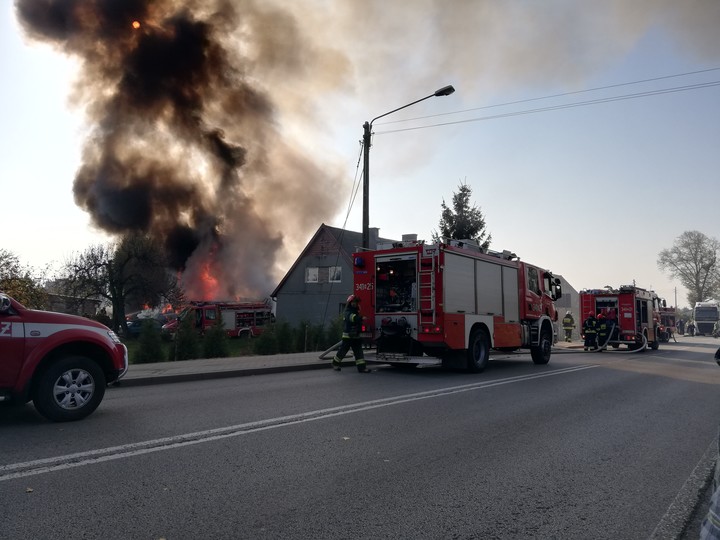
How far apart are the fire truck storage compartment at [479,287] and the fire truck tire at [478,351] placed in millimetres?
518

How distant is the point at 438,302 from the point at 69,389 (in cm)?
711

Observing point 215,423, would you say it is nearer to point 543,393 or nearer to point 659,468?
point 659,468

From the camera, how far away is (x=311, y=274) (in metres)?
35.9

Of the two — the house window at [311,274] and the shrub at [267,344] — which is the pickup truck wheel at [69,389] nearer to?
the shrub at [267,344]

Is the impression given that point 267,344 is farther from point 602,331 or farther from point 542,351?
point 602,331

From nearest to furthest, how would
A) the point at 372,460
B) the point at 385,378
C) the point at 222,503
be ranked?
the point at 222,503
the point at 372,460
the point at 385,378

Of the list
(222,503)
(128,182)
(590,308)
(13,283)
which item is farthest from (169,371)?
(128,182)

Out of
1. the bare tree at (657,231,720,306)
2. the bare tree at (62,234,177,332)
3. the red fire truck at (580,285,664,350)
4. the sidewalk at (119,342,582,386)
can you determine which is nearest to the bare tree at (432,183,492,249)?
the red fire truck at (580,285,664,350)

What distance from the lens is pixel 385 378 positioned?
35.7ft

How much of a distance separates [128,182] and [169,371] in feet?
107

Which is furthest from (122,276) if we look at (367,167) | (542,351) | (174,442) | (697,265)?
(697,265)

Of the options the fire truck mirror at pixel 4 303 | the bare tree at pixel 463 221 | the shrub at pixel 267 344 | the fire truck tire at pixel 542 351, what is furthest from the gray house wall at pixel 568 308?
the fire truck mirror at pixel 4 303

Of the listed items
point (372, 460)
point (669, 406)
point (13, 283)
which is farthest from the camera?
point (13, 283)

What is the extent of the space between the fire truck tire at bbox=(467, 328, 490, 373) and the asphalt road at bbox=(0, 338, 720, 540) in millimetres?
3441
